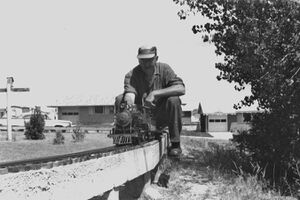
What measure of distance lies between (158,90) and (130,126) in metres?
0.89

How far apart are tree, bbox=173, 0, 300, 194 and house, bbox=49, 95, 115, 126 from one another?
45.2m

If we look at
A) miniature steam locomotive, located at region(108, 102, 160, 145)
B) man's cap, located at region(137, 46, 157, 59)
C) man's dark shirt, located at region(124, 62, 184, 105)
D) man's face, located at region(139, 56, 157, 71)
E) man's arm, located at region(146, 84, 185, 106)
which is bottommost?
miniature steam locomotive, located at region(108, 102, 160, 145)

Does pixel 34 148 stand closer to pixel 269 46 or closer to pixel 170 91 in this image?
pixel 269 46

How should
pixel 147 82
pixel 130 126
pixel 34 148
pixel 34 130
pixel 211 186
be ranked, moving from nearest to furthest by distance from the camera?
pixel 130 126, pixel 147 82, pixel 211 186, pixel 34 148, pixel 34 130

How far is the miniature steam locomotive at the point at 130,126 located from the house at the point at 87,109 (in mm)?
49163

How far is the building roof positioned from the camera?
179 ft

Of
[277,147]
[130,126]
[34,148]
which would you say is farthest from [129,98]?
[34,148]

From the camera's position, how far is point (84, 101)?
182 feet

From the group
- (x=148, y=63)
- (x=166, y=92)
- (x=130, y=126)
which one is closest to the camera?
(x=130, y=126)

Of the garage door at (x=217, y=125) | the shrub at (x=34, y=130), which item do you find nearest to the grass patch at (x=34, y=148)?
the shrub at (x=34, y=130)

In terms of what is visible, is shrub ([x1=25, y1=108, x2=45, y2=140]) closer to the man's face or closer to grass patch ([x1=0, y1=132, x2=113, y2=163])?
grass patch ([x1=0, y1=132, x2=113, y2=163])

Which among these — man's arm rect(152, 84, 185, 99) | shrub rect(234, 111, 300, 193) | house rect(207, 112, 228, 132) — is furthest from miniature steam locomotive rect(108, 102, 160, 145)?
house rect(207, 112, 228, 132)

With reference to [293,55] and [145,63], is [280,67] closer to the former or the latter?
[293,55]

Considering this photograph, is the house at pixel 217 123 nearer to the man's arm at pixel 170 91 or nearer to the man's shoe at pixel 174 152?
the man's shoe at pixel 174 152
